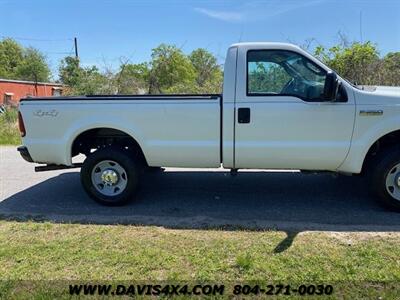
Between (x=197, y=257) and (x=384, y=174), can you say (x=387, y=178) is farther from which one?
(x=197, y=257)

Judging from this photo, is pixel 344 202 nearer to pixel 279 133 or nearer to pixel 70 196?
pixel 279 133

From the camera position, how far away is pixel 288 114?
15.5 feet

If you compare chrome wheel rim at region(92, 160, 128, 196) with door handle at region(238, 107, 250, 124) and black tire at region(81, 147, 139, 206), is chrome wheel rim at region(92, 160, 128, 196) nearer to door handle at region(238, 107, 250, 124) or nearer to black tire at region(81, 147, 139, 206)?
black tire at region(81, 147, 139, 206)

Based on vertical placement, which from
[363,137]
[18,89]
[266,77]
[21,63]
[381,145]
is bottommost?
[381,145]

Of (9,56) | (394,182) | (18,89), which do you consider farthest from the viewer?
(9,56)

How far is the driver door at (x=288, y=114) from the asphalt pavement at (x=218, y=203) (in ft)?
2.28

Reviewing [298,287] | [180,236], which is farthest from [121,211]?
[298,287]

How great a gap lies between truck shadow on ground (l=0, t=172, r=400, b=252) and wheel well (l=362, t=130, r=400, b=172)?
62 cm

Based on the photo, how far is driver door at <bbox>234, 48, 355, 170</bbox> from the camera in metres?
4.68

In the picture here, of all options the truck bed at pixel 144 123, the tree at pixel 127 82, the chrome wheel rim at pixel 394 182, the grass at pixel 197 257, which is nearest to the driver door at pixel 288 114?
the truck bed at pixel 144 123

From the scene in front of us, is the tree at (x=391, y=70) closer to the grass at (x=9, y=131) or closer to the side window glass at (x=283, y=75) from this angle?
the side window glass at (x=283, y=75)

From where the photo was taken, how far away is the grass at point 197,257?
3.27m

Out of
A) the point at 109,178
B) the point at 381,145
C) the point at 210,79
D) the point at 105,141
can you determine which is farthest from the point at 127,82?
the point at 381,145

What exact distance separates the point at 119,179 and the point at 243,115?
1.93 metres
